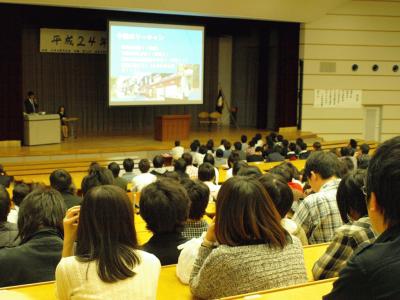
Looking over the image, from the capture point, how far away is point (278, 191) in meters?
2.98

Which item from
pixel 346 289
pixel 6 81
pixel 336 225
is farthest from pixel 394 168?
pixel 6 81

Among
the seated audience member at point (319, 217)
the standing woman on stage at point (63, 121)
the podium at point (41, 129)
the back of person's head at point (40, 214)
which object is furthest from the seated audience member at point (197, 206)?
the standing woman on stage at point (63, 121)

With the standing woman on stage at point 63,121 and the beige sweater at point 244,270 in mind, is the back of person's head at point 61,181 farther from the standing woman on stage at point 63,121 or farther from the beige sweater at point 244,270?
the standing woman on stage at point 63,121

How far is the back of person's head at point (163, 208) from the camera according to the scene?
2779 mm

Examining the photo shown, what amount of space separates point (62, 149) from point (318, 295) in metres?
8.71

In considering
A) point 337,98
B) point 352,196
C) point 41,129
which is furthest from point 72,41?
point 352,196

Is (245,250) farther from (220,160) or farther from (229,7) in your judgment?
(229,7)

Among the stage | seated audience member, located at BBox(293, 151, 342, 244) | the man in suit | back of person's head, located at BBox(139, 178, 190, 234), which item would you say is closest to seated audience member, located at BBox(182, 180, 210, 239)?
back of person's head, located at BBox(139, 178, 190, 234)

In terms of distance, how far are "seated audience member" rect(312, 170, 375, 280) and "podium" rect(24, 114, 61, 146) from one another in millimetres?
8791

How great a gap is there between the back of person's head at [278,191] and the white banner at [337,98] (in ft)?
35.8

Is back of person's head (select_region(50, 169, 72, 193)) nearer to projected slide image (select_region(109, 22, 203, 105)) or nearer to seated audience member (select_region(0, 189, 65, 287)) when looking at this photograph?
seated audience member (select_region(0, 189, 65, 287))

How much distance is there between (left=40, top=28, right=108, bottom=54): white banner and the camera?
40.3 ft

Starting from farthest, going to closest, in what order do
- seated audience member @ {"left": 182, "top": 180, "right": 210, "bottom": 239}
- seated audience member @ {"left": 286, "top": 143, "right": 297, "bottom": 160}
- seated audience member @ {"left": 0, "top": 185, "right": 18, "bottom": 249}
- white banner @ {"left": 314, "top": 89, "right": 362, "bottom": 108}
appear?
white banner @ {"left": 314, "top": 89, "right": 362, "bottom": 108}, seated audience member @ {"left": 286, "top": 143, "right": 297, "bottom": 160}, seated audience member @ {"left": 182, "top": 180, "right": 210, "bottom": 239}, seated audience member @ {"left": 0, "top": 185, "right": 18, "bottom": 249}

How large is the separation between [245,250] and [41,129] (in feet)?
30.0
